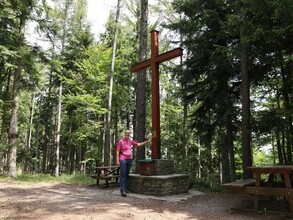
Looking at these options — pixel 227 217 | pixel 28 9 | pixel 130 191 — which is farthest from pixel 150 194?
pixel 28 9

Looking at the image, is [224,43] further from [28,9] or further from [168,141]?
[168,141]

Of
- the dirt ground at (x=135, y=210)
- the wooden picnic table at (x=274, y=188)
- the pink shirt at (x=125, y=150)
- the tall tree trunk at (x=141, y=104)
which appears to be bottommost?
the dirt ground at (x=135, y=210)

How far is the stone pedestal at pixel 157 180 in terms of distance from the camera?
7.59m

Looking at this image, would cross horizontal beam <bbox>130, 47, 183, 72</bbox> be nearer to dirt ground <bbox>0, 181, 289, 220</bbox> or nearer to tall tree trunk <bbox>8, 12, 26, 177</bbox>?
dirt ground <bbox>0, 181, 289, 220</bbox>

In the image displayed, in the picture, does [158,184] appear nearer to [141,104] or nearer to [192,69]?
[141,104]

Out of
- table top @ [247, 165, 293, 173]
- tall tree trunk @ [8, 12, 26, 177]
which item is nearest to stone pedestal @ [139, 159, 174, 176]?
table top @ [247, 165, 293, 173]

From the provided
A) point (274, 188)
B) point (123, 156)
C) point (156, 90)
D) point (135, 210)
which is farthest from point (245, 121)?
point (135, 210)

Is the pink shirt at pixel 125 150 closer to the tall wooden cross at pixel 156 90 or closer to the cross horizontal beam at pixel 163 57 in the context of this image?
the tall wooden cross at pixel 156 90

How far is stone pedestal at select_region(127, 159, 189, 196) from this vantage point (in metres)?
7.59

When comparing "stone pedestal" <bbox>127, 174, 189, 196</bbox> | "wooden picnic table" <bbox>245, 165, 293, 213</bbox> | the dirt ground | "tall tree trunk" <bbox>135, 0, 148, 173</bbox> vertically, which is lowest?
the dirt ground

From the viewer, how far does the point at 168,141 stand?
20.8 m

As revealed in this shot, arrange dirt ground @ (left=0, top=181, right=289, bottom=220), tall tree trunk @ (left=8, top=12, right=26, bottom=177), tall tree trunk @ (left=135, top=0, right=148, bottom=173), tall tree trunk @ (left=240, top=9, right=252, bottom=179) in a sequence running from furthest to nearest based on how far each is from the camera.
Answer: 1. tall tree trunk @ (left=8, top=12, right=26, bottom=177)
2. tall tree trunk @ (left=135, top=0, right=148, bottom=173)
3. tall tree trunk @ (left=240, top=9, right=252, bottom=179)
4. dirt ground @ (left=0, top=181, right=289, bottom=220)

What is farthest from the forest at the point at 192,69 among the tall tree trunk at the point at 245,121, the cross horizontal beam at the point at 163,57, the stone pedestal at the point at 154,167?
the stone pedestal at the point at 154,167

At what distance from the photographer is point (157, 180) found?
762 centimetres
